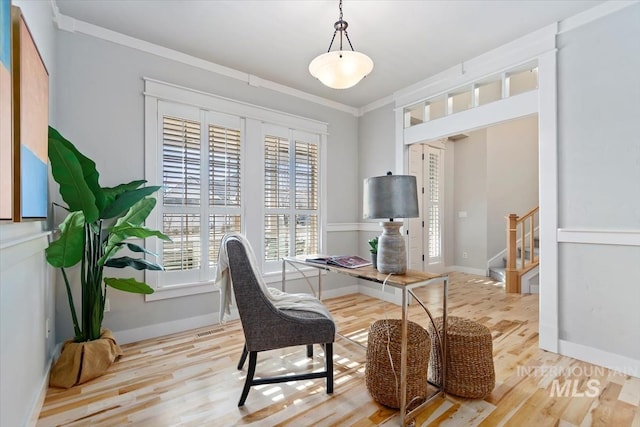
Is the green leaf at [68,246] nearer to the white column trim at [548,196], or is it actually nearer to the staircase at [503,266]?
the white column trim at [548,196]

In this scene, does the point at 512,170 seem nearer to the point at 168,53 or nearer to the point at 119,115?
the point at 168,53

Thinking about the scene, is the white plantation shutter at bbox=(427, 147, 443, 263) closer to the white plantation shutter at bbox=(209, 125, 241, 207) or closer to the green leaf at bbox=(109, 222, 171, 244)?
the white plantation shutter at bbox=(209, 125, 241, 207)

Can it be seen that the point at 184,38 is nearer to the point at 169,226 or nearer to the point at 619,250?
the point at 169,226

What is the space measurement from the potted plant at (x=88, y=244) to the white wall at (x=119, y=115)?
32 centimetres

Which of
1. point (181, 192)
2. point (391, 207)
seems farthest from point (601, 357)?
point (181, 192)

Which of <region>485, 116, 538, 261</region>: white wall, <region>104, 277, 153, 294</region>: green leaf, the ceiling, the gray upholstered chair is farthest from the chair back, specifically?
<region>485, 116, 538, 261</region>: white wall

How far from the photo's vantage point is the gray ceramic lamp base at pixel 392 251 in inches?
73.4

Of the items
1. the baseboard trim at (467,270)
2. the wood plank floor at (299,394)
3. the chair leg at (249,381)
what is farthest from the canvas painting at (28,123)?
the baseboard trim at (467,270)

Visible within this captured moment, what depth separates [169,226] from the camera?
9.53 feet

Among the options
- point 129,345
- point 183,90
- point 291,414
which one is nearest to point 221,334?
point 129,345

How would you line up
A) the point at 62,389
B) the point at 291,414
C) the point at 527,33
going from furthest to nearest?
the point at 527,33 → the point at 62,389 → the point at 291,414

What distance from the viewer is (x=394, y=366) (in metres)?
1.73

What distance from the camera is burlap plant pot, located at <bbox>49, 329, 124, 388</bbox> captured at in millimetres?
2000

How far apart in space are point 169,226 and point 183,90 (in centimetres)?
135
